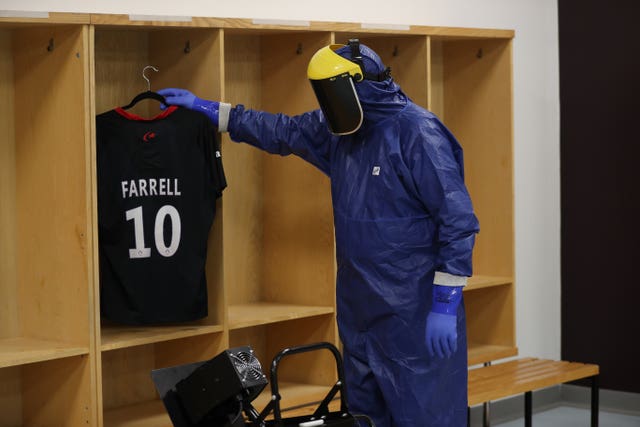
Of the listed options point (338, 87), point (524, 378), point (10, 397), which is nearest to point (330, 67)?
point (338, 87)

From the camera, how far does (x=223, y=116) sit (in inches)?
143

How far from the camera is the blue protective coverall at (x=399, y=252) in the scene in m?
3.35

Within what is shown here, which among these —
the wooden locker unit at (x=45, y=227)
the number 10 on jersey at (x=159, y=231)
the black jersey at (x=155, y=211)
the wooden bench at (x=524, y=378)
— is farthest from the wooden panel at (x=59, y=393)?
the wooden bench at (x=524, y=378)

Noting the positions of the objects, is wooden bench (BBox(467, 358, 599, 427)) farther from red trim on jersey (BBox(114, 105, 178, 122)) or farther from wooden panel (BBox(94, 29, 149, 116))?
wooden panel (BBox(94, 29, 149, 116))

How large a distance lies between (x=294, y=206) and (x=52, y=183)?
109 centimetres

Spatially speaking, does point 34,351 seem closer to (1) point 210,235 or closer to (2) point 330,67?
(1) point 210,235

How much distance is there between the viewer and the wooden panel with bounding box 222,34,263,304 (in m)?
4.20

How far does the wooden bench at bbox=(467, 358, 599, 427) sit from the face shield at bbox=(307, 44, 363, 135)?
4.69 feet

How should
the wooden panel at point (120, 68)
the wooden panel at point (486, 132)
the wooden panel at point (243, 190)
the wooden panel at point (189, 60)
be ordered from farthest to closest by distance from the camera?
the wooden panel at point (486, 132) → the wooden panel at point (243, 190) → the wooden panel at point (120, 68) → the wooden panel at point (189, 60)

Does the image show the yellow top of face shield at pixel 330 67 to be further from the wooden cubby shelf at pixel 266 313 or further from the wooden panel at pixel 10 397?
the wooden panel at pixel 10 397

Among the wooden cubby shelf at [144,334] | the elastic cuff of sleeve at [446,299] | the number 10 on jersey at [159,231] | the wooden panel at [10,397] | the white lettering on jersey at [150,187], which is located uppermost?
the white lettering on jersey at [150,187]

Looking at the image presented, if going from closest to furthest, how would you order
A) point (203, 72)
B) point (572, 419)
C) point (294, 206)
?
1. point (203, 72)
2. point (294, 206)
3. point (572, 419)

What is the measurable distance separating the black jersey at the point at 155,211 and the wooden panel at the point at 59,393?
9.8 inches

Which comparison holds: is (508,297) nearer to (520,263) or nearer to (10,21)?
(520,263)
